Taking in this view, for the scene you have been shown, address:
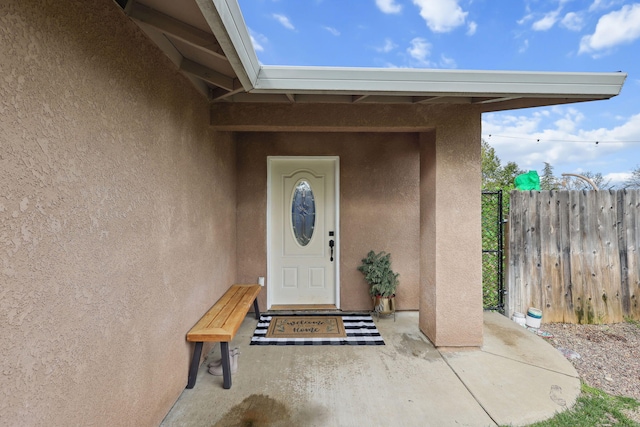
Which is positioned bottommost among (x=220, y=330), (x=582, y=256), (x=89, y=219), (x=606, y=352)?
(x=606, y=352)

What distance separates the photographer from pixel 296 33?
19.2ft

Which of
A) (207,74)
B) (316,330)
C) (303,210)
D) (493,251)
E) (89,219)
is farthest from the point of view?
(303,210)

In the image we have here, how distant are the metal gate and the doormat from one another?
1.81m

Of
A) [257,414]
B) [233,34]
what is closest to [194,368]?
[257,414]

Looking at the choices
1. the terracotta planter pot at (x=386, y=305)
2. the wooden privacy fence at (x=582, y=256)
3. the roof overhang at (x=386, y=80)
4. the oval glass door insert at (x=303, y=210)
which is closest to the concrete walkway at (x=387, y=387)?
the terracotta planter pot at (x=386, y=305)

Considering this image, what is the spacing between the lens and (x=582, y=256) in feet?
12.8

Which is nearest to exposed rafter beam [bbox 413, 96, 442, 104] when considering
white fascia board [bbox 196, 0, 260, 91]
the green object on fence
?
white fascia board [bbox 196, 0, 260, 91]

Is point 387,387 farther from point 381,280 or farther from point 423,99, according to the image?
point 423,99

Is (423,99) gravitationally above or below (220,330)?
above

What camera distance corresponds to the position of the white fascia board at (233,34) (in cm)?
127

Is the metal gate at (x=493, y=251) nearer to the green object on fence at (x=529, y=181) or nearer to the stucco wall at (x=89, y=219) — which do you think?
the green object on fence at (x=529, y=181)

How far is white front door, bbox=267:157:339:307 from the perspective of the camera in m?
4.35

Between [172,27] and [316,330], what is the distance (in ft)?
10.8

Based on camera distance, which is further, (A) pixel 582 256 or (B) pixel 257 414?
(A) pixel 582 256
